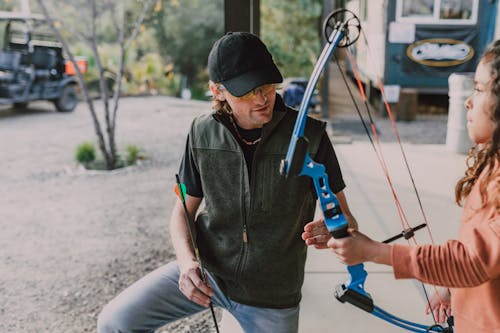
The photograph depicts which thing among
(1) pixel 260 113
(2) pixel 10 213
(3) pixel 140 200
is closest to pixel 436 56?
(3) pixel 140 200

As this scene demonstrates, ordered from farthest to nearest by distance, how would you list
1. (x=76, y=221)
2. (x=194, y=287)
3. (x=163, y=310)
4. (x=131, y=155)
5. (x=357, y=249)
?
(x=131, y=155) < (x=76, y=221) < (x=163, y=310) < (x=194, y=287) < (x=357, y=249)

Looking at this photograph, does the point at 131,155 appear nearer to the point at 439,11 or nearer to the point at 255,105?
the point at 255,105

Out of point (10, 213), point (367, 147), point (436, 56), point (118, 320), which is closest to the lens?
point (118, 320)

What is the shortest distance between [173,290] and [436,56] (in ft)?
27.8

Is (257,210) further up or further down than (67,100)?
further up

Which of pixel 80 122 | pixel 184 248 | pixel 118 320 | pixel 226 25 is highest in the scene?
pixel 226 25

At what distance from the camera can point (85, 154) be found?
21.4ft

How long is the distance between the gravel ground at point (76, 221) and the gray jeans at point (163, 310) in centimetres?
124

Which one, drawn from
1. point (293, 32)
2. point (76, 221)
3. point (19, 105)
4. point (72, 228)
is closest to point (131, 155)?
point (76, 221)

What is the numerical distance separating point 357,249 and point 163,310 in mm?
700

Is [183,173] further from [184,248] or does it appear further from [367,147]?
[367,147]

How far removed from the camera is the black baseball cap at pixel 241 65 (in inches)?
60.6

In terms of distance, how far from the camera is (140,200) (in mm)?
5215

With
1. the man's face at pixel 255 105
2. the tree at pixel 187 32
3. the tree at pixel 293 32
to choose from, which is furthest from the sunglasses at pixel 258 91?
the tree at pixel 187 32
